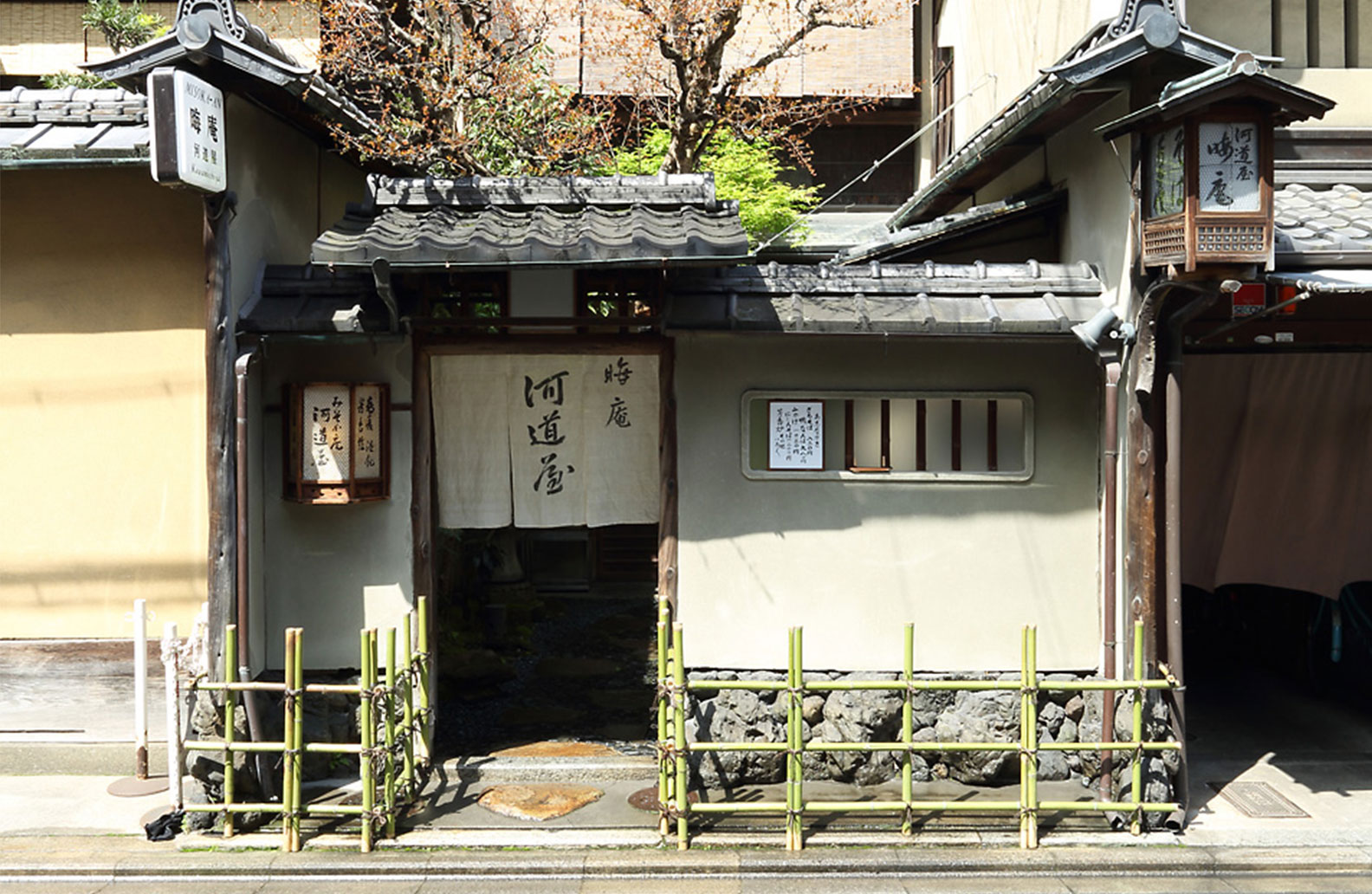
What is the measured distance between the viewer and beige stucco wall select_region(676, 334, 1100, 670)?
9.48 metres

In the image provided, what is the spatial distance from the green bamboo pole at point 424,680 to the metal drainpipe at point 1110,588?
557 centimetres

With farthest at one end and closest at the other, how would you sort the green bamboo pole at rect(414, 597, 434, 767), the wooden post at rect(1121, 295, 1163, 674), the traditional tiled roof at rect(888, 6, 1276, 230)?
the green bamboo pole at rect(414, 597, 434, 767)
the wooden post at rect(1121, 295, 1163, 674)
the traditional tiled roof at rect(888, 6, 1276, 230)

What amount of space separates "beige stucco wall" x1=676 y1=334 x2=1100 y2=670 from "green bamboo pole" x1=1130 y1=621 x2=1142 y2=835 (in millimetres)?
1203

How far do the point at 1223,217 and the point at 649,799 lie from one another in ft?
20.3

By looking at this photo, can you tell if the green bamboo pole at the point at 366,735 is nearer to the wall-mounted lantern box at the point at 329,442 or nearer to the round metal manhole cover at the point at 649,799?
the wall-mounted lantern box at the point at 329,442

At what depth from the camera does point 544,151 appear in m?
17.0

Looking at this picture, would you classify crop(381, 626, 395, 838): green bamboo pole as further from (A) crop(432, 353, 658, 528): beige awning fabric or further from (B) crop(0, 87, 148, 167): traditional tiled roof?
(B) crop(0, 87, 148, 167): traditional tiled roof

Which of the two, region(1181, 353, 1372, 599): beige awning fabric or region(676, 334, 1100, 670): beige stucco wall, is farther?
region(1181, 353, 1372, 599): beige awning fabric

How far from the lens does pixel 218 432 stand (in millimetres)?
8672

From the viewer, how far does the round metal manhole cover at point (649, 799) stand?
8.95 m

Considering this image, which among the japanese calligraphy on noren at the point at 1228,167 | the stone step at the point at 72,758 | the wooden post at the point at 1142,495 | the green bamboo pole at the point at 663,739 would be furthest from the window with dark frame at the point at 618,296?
the stone step at the point at 72,758

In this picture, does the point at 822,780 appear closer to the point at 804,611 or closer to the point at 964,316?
the point at 804,611

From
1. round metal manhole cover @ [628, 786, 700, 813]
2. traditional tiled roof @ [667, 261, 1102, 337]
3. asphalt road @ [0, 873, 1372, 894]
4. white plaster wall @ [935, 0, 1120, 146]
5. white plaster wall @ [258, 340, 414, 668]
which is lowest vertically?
asphalt road @ [0, 873, 1372, 894]

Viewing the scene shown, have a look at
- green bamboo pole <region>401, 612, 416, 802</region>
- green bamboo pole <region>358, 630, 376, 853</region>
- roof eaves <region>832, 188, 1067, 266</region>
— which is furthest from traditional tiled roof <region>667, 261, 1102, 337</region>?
green bamboo pole <region>358, 630, 376, 853</region>
